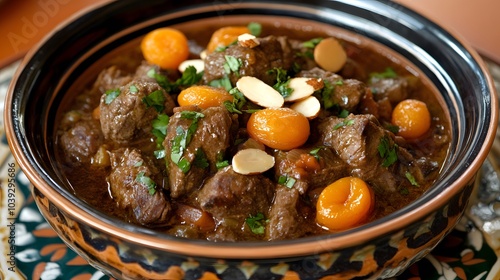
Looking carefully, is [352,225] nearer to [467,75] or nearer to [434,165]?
[434,165]

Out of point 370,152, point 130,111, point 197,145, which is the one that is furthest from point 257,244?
point 130,111

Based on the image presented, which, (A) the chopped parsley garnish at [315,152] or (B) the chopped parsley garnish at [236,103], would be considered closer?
(A) the chopped parsley garnish at [315,152]

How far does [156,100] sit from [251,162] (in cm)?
55

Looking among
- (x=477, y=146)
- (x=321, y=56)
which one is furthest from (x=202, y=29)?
(x=477, y=146)

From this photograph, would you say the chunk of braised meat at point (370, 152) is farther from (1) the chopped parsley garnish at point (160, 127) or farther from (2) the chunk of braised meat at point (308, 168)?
(1) the chopped parsley garnish at point (160, 127)

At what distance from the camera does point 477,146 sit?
98.4 inches

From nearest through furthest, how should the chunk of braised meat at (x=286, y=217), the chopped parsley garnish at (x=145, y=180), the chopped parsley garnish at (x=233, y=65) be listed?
the chunk of braised meat at (x=286, y=217)
the chopped parsley garnish at (x=145, y=180)
the chopped parsley garnish at (x=233, y=65)

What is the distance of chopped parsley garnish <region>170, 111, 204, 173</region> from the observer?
2.51 m

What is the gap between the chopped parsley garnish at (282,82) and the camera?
2818mm

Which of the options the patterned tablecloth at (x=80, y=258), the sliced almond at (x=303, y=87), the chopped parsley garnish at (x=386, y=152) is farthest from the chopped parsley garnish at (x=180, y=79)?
the chopped parsley garnish at (x=386, y=152)

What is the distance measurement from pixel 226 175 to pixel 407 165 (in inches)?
31.5

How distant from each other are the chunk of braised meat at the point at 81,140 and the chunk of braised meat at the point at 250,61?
1.86 ft

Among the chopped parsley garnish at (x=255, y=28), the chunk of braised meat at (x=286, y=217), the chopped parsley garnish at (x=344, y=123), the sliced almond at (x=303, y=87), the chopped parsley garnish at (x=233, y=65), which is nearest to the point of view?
the chunk of braised meat at (x=286, y=217)

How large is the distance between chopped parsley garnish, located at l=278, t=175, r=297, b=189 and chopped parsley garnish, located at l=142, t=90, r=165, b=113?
631 mm
